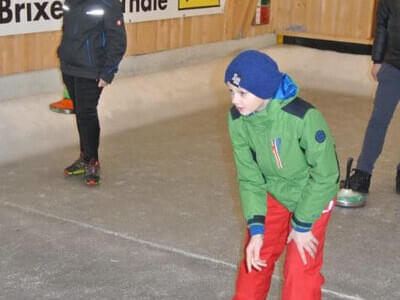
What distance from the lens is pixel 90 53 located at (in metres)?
4.87

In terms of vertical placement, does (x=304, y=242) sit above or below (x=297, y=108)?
below

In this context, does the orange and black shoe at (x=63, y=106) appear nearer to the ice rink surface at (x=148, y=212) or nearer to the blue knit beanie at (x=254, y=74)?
the ice rink surface at (x=148, y=212)

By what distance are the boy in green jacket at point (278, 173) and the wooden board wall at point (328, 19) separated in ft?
24.1

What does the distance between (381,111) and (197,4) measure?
457cm

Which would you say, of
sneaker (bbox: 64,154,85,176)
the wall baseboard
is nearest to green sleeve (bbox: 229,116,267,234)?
sneaker (bbox: 64,154,85,176)

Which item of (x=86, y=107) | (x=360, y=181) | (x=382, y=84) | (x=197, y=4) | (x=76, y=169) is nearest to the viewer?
(x=382, y=84)

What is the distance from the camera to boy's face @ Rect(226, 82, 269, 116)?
254 cm

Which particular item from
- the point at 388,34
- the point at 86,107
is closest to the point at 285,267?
the point at 388,34

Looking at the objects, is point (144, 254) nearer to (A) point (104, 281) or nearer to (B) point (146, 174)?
(A) point (104, 281)

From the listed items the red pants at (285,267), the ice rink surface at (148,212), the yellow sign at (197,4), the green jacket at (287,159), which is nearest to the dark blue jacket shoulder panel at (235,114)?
the green jacket at (287,159)

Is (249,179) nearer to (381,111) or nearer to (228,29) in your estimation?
(381,111)

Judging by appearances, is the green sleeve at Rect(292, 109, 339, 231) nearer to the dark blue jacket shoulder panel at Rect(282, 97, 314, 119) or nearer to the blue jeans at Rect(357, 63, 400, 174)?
the dark blue jacket shoulder panel at Rect(282, 97, 314, 119)

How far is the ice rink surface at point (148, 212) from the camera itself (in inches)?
143

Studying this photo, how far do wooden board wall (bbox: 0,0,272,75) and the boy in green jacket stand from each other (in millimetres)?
4647
